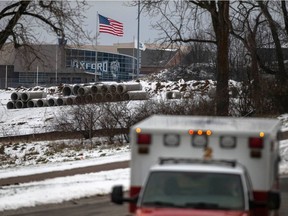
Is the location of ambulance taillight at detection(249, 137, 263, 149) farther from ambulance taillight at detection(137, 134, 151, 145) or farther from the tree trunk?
the tree trunk

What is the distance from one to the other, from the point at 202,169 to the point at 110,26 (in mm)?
39787

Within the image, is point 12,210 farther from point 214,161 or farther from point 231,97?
point 231,97

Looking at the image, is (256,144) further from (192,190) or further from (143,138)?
(143,138)

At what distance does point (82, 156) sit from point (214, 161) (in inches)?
674

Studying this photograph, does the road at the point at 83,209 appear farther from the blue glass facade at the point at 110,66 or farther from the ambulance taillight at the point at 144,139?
the blue glass facade at the point at 110,66

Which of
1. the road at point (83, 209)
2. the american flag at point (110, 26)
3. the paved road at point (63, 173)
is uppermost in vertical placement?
the american flag at point (110, 26)

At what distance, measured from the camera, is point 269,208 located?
22.9 feet

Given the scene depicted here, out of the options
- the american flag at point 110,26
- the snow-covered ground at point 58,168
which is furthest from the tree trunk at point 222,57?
the american flag at point 110,26

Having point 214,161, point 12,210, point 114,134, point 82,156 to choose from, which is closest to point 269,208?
point 214,161

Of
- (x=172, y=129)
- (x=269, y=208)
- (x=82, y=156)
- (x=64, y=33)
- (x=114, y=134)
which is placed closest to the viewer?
(x=269, y=208)

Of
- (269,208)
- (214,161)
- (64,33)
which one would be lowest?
(269,208)

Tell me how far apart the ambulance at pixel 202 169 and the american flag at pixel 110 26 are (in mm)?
37022

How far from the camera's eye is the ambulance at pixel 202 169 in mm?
6660

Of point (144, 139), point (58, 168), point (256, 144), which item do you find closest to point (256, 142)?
point (256, 144)
